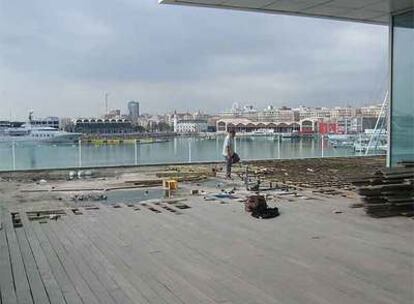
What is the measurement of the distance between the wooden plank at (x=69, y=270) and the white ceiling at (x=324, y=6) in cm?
422

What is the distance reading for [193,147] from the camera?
2006 centimetres

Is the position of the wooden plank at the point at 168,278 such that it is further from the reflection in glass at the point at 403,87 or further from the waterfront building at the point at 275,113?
the waterfront building at the point at 275,113

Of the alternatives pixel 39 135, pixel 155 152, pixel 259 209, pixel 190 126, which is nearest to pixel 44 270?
pixel 259 209

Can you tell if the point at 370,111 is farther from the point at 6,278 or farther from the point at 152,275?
the point at 6,278

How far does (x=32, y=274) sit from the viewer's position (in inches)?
194

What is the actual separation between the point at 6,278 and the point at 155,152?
1500 cm

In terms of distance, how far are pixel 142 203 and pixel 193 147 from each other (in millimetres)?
10349

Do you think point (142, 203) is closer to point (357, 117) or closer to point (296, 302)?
point (296, 302)

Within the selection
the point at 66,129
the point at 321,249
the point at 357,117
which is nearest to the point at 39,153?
the point at 66,129

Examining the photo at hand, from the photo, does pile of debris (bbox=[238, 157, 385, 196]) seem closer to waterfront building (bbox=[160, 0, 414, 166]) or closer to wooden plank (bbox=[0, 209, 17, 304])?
waterfront building (bbox=[160, 0, 414, 166])

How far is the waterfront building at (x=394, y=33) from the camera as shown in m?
9.02

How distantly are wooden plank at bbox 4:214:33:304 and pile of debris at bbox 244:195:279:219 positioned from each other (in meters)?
3.60

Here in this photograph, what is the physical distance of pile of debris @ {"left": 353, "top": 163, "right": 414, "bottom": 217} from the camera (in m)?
7.81

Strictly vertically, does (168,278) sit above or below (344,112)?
below
